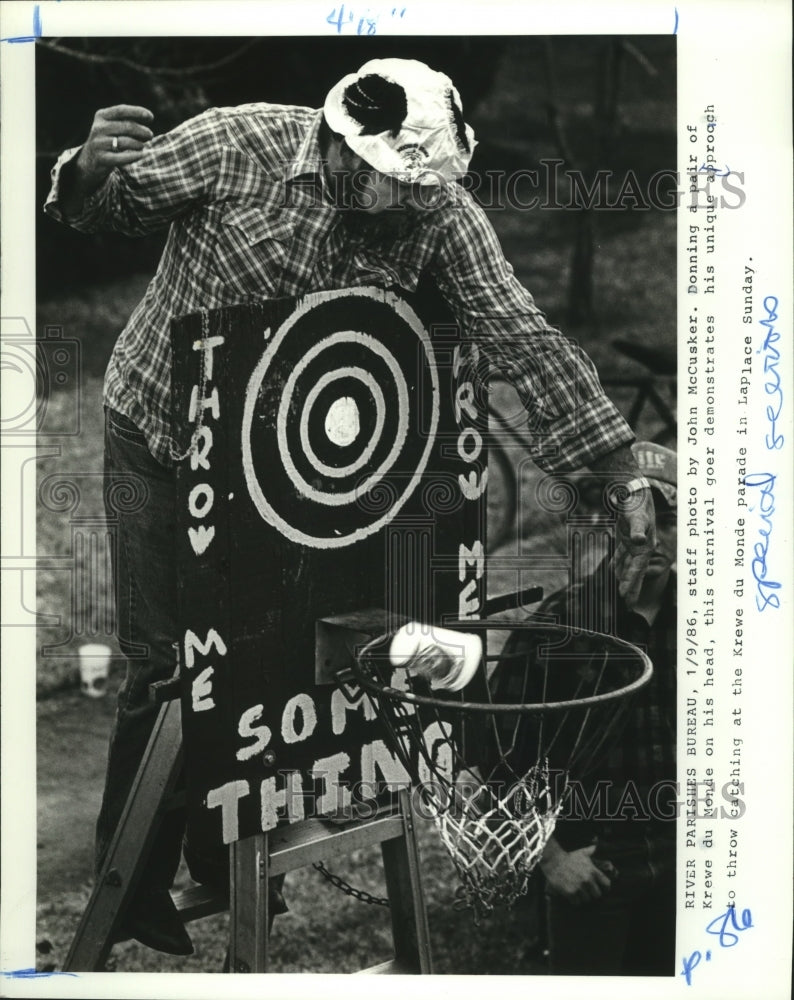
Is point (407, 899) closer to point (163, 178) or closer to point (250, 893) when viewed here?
point (250, 893)

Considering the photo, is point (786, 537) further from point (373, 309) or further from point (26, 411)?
point (26, 411)

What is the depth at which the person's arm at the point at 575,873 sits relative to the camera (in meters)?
2.91

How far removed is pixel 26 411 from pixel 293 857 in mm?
1177

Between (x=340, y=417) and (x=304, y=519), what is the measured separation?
24 centimetres

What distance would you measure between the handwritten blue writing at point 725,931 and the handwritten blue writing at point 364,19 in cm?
217

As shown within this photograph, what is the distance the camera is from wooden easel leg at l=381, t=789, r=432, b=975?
284cm

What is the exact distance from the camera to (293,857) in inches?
105

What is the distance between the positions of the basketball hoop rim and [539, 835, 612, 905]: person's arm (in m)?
0.46

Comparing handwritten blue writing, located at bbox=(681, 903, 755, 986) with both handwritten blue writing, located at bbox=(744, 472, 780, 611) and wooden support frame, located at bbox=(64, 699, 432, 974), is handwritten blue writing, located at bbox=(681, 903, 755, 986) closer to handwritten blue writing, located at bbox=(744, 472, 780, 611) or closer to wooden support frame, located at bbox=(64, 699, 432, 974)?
wooden support frame, located at bbox=(64, 699, 432, 974)

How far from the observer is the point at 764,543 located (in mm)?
2822

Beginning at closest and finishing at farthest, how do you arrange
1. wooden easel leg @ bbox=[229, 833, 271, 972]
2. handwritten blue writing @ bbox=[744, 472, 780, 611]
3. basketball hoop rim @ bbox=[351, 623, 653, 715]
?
basketball hoop rim @ bbox=[351, 623, 653, 715] < wooden easel leg @ bbox=[229, 833, 271, 972] < handwritten blue writing @ bbox=[744, 472, 780, 611]

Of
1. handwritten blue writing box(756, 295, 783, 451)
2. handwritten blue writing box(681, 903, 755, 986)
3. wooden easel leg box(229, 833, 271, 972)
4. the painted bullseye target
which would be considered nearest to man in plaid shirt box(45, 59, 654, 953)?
the painted bullseye target

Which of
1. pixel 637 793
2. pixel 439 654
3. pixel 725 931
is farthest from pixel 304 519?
pixel 725 931

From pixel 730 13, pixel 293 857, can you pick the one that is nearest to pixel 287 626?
pixel 293 857
